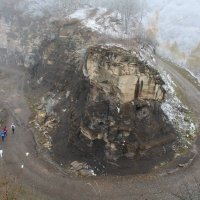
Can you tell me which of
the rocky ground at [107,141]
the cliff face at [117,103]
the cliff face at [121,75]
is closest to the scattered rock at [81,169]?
the rocky ground at [107,141]

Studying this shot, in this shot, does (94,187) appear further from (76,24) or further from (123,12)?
(123,12)

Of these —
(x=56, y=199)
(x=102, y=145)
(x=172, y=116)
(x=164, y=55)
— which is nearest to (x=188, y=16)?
(x=164, y=55)

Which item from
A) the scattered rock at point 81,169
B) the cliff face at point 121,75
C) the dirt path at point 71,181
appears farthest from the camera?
the cliff face at point 121,75

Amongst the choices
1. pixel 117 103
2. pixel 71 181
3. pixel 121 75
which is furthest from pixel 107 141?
pixel 121 75

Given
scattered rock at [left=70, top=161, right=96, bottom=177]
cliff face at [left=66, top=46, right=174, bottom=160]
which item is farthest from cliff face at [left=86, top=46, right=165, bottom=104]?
scattered rock at [left=70, top=161, right=96, bottom=177]

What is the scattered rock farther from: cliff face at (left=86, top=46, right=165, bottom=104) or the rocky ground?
cliff face at (left=86, top=46, right=165, bottom=104)

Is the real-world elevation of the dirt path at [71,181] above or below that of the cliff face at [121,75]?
below

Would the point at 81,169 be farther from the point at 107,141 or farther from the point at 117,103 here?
the point at 117,103

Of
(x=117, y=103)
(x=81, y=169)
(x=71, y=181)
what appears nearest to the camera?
(x=71, y=181)

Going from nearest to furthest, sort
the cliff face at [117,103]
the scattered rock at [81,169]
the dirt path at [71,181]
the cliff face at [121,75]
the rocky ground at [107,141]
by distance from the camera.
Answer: the dirt path at [71,181]
the rocky ground at [107,141]
the scattered rock at [81,169]
the cliff face at [121,75]
the cliff face at [117,103]

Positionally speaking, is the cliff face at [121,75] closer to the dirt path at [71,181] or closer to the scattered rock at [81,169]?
the scattered rock at [81,169]

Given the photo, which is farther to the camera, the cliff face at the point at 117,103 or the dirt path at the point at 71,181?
the cliff face at the point at 117,103
